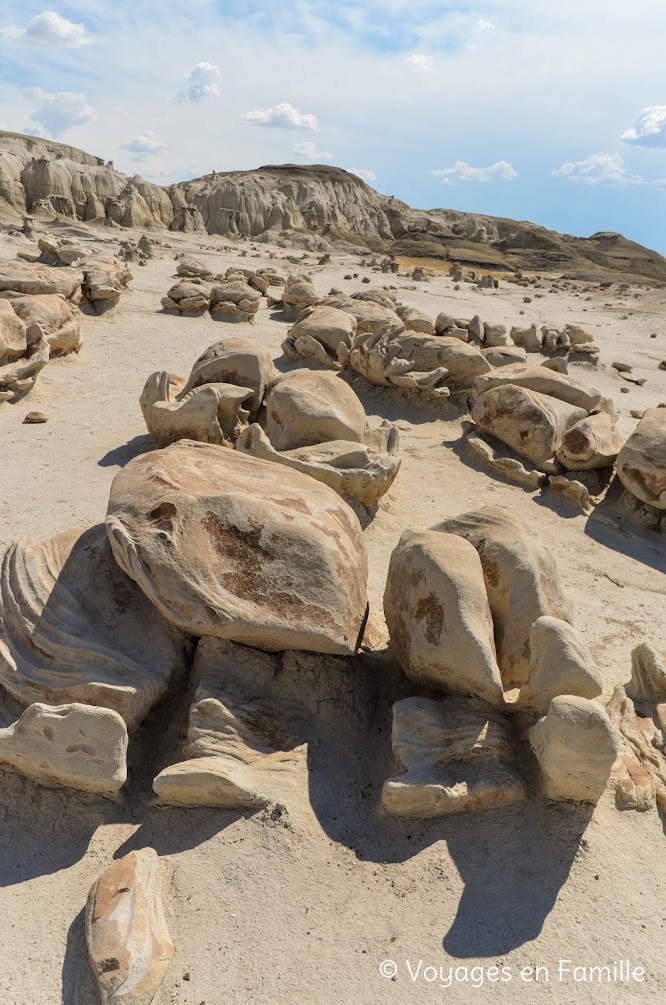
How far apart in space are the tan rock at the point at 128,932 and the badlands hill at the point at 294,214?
27.8 metres

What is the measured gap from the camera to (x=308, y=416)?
5.30m

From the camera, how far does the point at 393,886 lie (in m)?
2.45

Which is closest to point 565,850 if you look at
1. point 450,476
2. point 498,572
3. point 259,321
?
point 498,572

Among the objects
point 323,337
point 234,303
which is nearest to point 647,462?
point 323,337

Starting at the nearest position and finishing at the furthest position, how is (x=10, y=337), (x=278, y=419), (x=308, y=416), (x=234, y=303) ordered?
(x=308, y=416) → (x=278, y=419) → (x=10, y=337) → (x=234, y=303)

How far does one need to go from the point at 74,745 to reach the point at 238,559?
995 mm

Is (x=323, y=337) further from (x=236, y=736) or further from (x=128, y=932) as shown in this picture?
(x=128, y=932)

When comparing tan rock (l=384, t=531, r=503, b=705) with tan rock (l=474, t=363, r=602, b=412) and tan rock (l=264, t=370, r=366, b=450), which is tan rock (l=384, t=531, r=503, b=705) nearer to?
tan rock (l=264, t=370, r=366, b=450)

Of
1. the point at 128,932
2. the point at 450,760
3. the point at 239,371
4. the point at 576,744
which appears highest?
the point at 239,371

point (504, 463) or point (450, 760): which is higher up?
point (504, 463)

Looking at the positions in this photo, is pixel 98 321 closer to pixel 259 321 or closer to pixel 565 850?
pixel 259 321

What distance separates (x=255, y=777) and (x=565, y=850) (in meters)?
1.22

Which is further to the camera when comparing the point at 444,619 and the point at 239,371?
the point at 239,371

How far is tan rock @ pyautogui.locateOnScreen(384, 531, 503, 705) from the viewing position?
9.05 feet
